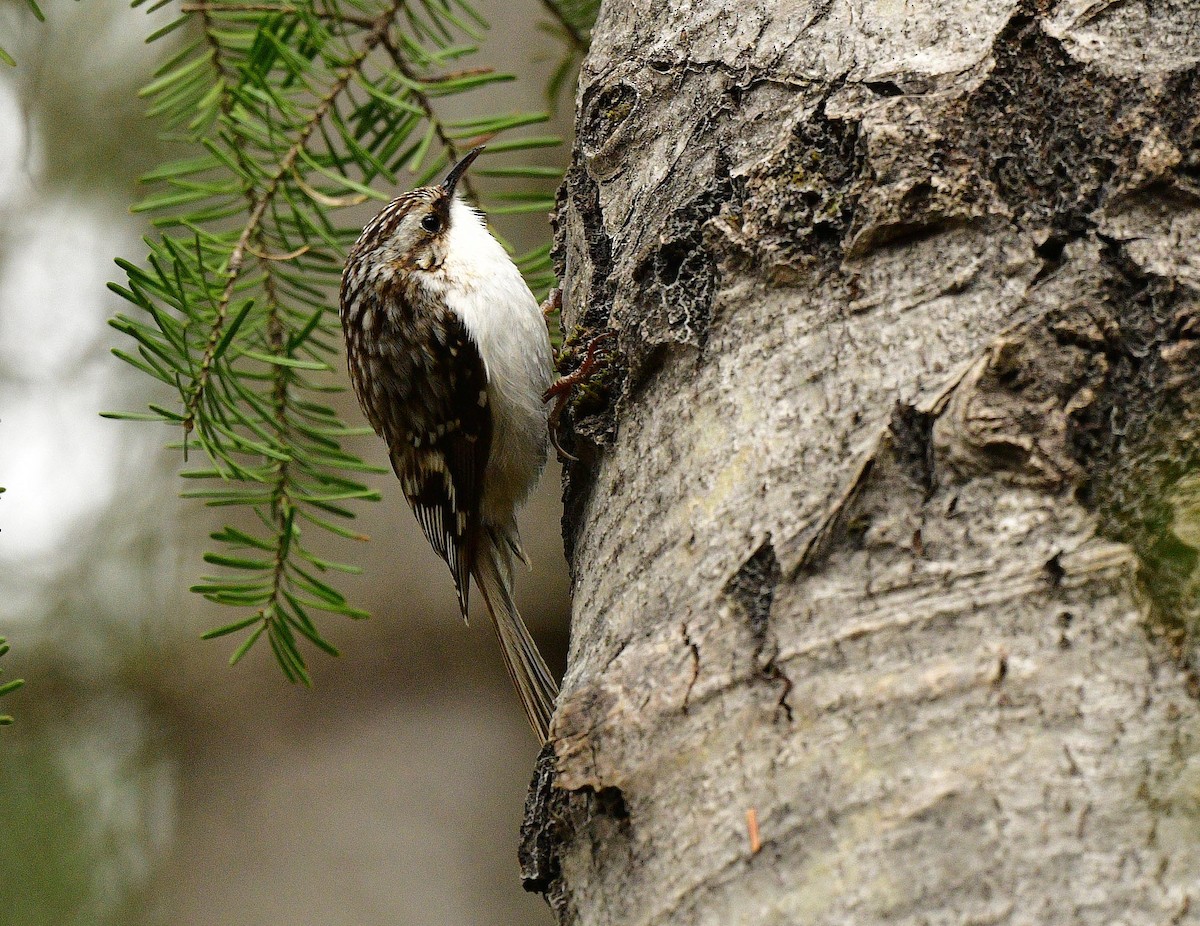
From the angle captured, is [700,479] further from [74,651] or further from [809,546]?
[74,651]

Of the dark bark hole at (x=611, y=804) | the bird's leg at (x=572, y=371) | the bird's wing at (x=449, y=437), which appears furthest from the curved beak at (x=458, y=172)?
the dark bark hole at (x=611, y=804)

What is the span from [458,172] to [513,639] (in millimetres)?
978

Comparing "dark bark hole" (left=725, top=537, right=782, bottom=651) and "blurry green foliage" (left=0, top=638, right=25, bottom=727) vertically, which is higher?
"blurry green foliage" (left=0, top=638, right=25, bottom=727)

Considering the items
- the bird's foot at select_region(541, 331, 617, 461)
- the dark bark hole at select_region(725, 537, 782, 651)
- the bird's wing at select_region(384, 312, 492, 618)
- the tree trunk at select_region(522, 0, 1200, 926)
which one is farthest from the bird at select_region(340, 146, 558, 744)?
the dark bark hole at select_region(725, 537, 782, 651)

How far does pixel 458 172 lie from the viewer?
2387mm


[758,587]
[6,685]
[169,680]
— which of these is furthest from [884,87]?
[169,680]

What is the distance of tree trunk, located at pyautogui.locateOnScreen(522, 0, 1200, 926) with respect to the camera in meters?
0.87

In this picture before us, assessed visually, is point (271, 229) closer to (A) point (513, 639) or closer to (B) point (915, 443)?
(A) point (513, 639)

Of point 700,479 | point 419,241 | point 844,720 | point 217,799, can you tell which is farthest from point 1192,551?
point 217,799

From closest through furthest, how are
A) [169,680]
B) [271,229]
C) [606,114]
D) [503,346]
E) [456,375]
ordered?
[606,114], [271,229], [503,346], [456,375], [169,680]

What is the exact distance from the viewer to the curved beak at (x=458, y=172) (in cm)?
229

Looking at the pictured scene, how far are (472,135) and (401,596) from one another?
1310mm

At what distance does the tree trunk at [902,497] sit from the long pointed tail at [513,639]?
1.02 m

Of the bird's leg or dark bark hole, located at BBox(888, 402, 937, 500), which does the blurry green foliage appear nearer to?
the bird's leg
